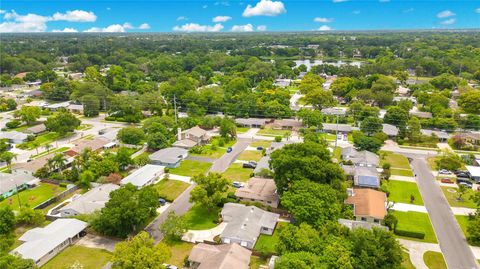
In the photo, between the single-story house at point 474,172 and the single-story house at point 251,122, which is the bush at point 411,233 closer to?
the single-story house at point 474,172

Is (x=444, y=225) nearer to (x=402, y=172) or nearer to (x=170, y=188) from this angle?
(x=402, y=172)

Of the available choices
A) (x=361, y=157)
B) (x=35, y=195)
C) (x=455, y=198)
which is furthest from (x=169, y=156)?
(x=455, y=198)

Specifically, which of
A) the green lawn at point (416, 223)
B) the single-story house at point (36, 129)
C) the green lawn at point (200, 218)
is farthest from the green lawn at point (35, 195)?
the green lawn at point (416, 223)

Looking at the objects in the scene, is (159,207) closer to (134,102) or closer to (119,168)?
(119,168)

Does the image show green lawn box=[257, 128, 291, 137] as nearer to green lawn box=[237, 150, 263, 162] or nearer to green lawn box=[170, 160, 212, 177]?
green lawn box=[237, 150, 263, 162]

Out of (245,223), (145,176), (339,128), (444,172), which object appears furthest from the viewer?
→ (339,128)
